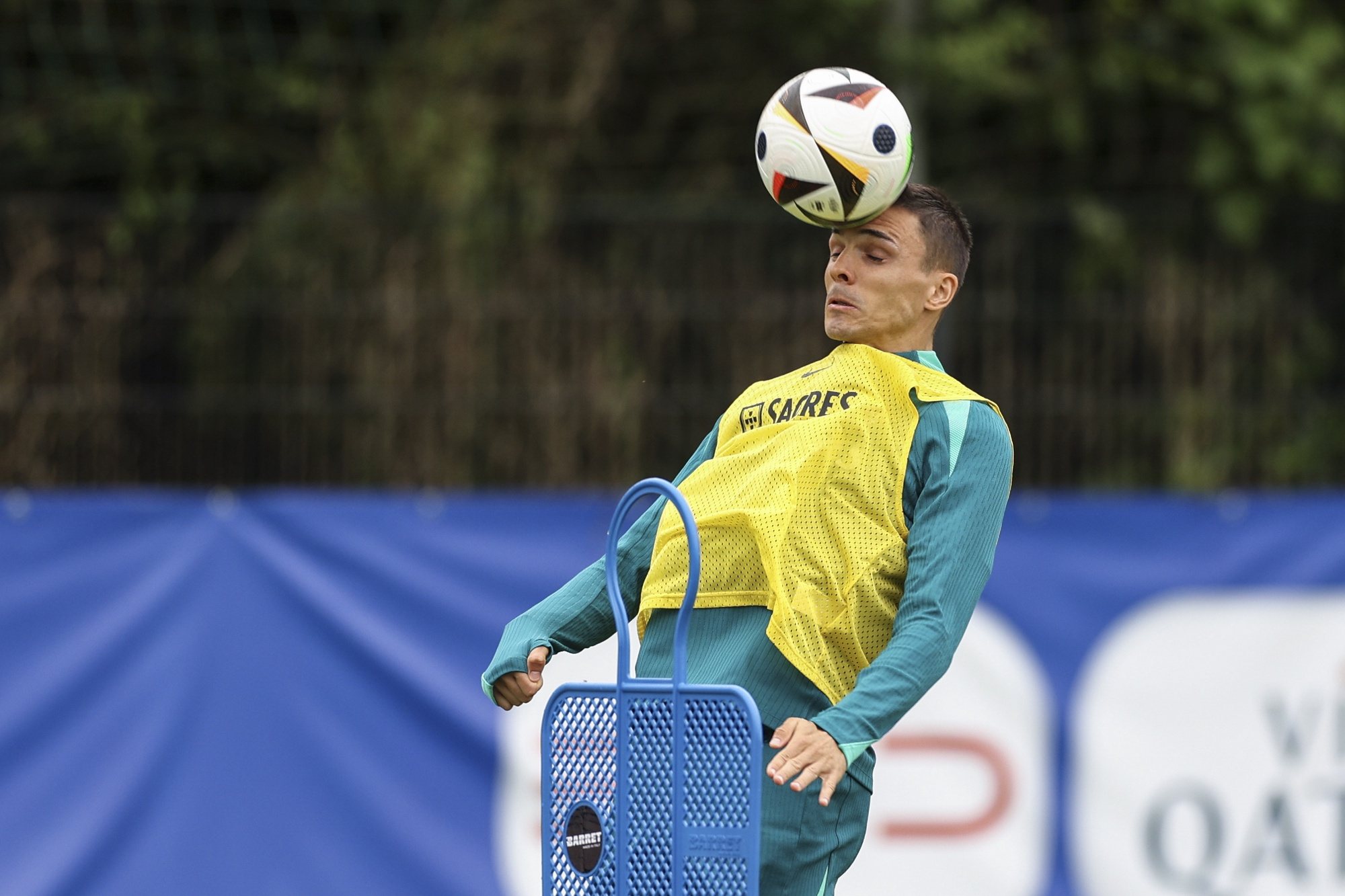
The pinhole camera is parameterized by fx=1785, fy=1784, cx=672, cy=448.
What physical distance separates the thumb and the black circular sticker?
335 millimetres

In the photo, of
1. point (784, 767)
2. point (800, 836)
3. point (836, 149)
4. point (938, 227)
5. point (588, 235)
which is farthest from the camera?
point (588, 235)

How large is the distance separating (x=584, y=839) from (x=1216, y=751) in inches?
158

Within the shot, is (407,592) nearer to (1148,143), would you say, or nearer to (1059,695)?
(1059,695)

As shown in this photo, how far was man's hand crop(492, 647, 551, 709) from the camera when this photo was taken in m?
3.26

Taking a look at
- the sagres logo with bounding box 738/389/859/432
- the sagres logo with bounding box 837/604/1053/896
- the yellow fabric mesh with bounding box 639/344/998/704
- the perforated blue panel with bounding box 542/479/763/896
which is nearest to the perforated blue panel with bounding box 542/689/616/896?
the perforated blue panel with bounding box 542/479/763/896

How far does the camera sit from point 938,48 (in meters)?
9.64

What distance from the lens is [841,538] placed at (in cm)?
316

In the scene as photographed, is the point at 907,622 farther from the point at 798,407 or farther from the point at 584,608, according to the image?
the point at 584,608

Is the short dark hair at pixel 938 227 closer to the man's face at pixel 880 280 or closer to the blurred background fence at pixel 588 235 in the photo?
the man's face at pixel 880 280

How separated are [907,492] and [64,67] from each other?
8.30m

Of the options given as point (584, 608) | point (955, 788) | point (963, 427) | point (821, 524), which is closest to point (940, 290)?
point (963, 427)

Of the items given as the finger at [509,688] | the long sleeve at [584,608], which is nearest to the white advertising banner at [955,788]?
the long sleeve at [584,608]

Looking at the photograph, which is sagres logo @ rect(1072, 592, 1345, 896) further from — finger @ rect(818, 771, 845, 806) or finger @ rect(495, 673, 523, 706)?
finger @ rect(818, 771, 845, 806)

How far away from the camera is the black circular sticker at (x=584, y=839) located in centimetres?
297
